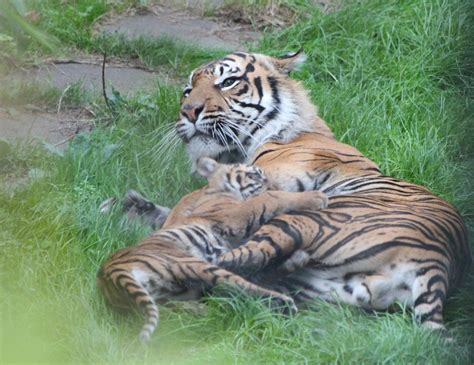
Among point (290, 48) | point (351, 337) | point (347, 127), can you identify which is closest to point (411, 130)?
point (347, 127)

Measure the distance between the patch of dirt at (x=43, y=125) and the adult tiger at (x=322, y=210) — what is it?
1188 millimetres

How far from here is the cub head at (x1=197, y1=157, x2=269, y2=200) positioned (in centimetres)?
445

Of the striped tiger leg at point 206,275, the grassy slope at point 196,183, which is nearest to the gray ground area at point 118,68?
the grassy slope at point 196,183

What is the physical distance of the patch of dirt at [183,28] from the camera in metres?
7.29

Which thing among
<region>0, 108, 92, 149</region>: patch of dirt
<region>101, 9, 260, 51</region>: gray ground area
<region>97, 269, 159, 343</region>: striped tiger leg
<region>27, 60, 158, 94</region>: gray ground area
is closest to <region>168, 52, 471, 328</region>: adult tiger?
<region>97, 269, 159, 343</region>: striped tiger leg

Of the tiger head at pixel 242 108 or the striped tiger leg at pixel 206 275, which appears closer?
the striped tiger leg at pixel 206 275

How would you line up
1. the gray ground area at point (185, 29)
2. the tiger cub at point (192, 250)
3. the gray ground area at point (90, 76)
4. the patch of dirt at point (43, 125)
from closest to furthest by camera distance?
the tiger cub at point (192, 250)
the patch of dirt at point (43, 125)
the gray ground area at point (90, 76)
the gray ground area at point (185, 29)

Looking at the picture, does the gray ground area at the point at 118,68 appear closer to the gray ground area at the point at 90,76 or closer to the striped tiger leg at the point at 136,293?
the gray ground area at the point at 90,76

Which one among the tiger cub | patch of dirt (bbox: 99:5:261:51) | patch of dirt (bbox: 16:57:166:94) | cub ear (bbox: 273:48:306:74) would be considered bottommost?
patch of dirt (bbox: 16:57:166:94)

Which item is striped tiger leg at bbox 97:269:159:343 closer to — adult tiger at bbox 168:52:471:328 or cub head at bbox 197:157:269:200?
adult tiger at bbox 168:52:471:328

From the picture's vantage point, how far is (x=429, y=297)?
3.74m

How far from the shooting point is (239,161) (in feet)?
16.6

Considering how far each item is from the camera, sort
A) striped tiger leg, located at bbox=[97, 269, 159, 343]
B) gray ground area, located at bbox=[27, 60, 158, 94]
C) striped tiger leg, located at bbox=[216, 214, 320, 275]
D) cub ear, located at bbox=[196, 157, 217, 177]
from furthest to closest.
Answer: gray ground area, located at bbox=[27, 60, 158, 94] < cub ear, located at bbox=[196, 157, 217, 177] < striped tiger leg, located at bbox=[216, 214, 320, 275] < striped tiger leg, located at bbox=[97, 269, 159, 343]

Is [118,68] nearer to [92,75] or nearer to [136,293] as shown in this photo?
[92,75]
